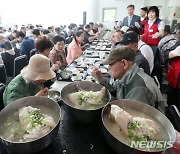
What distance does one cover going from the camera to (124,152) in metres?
0.60

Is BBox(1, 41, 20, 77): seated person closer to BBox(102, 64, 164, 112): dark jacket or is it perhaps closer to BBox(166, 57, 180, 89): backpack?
BBox(102, 64, 164, 112): dark jacket

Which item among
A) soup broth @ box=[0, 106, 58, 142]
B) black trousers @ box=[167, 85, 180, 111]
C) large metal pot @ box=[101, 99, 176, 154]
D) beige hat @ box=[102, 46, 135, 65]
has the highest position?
beige hat @ box=[102, 46, 135, 65]

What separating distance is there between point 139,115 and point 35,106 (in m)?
0.58

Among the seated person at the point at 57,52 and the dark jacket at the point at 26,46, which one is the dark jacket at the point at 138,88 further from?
the dark jacket at the point at 26,46

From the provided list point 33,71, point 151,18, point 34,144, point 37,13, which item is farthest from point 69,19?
point 34,144

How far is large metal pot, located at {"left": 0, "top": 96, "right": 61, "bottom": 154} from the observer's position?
0.60 m

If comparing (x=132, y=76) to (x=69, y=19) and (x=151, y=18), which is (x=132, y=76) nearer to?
(x=151, y=18)

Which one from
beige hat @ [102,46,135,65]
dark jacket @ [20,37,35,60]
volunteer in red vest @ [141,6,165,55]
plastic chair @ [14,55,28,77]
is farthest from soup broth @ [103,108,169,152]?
dark jacket @ [20,37,35,60]

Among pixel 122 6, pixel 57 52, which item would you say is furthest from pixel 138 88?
pixel 122 6

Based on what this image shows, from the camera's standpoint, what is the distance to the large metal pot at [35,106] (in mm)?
600

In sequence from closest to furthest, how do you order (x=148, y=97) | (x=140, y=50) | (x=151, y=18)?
(x=148, y=97) < (x=140, y=50) < (x=151, y=18)

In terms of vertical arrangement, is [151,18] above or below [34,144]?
above

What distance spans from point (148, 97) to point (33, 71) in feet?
2.77

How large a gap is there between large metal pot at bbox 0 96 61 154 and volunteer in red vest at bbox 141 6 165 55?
307 centimetres
